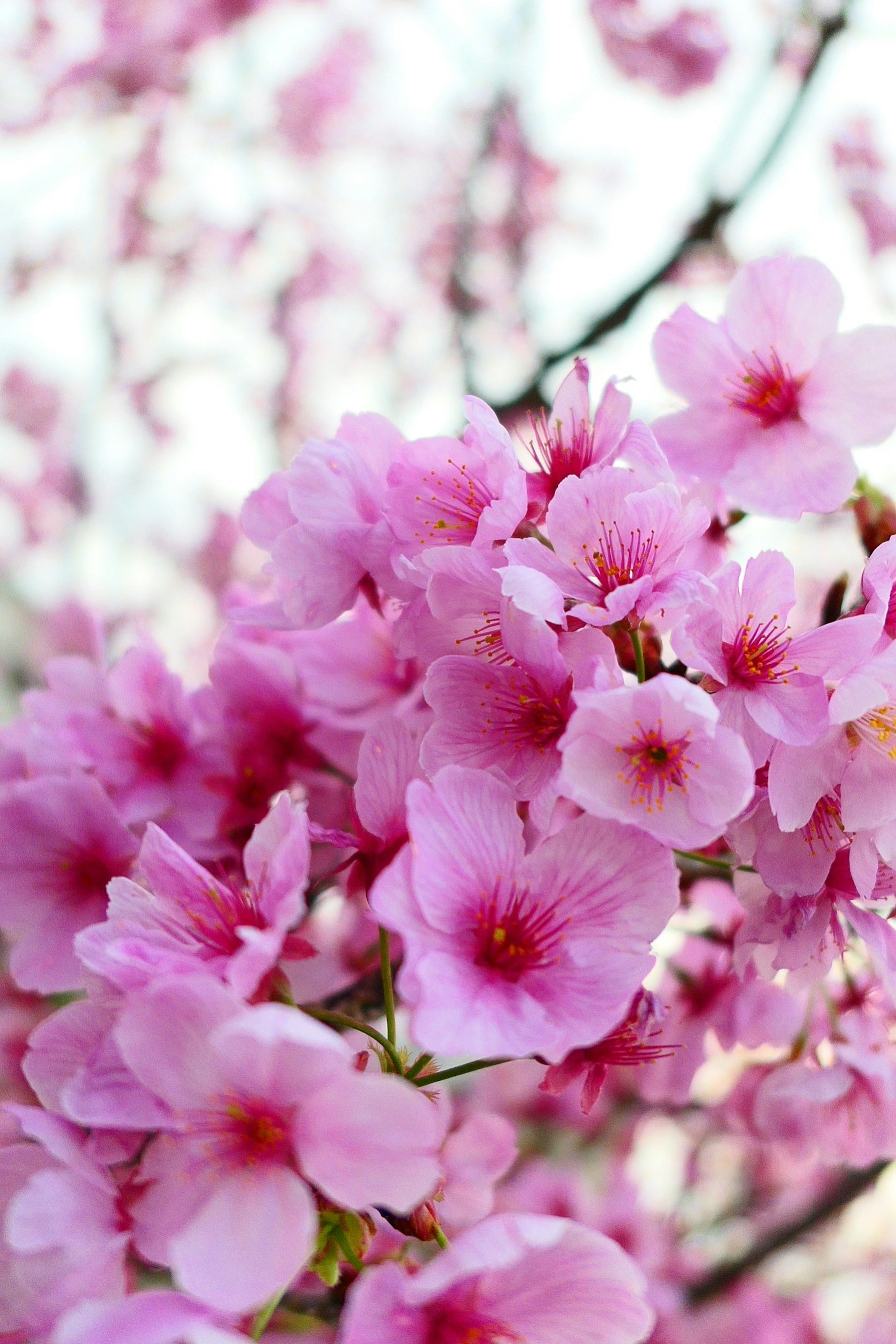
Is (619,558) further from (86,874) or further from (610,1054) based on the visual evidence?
(86,874)

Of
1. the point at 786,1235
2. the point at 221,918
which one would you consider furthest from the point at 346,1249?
the point at 786,1235

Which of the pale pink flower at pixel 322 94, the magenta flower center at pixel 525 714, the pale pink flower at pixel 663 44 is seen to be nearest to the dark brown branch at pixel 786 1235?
the magenta flower center at pixel 525 714

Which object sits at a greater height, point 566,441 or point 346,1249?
point 566,441

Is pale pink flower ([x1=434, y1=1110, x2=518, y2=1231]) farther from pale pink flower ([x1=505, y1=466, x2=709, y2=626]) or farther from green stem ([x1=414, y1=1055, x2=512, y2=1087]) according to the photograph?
pale pink flower ([x1=505, y1=466, x2=709, y2=626])

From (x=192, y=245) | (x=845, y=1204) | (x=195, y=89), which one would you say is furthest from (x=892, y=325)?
(x=192, y=245)

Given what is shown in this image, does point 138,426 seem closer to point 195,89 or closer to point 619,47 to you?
point 195,89

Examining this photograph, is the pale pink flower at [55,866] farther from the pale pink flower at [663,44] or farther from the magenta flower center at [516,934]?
the pale pink flower at [663,44]
